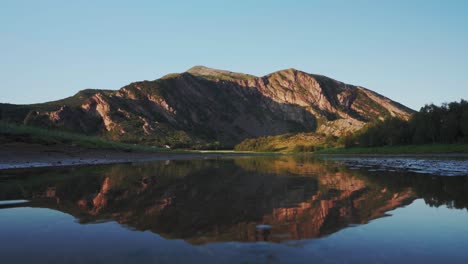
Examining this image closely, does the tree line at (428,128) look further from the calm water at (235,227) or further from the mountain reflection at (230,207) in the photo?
the calm water at (235,227)

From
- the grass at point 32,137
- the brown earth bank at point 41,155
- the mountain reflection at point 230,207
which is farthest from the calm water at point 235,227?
the grass at point 32,137

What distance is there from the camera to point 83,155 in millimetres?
47562

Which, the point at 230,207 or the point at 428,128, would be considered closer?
the point at 230,207

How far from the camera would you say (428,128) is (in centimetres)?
10312

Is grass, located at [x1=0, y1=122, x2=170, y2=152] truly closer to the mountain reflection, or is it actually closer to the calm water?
the mountain reflection

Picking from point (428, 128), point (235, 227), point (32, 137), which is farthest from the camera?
point (428, 128)

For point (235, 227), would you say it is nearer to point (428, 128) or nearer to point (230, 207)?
point (230, 207)

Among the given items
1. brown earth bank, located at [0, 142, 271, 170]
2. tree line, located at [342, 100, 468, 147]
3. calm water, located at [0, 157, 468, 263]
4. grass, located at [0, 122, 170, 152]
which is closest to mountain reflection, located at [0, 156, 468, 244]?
calm water, located at [0, 157, 468, 263]

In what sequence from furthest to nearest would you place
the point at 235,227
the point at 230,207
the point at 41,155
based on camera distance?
the point at 41,155, the point at 230,207, the point at 235,227

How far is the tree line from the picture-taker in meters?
94.3

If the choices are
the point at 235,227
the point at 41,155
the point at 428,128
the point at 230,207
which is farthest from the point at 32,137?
the point at 428,128

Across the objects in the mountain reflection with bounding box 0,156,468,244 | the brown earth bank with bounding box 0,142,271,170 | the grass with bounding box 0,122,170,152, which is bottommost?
the mountain reflection with bounding box 0,156,468,244

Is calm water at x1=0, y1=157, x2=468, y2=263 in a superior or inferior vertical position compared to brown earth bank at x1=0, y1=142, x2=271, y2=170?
inferior

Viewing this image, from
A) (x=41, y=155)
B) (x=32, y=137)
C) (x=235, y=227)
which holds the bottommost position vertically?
(x=235, y=227)
